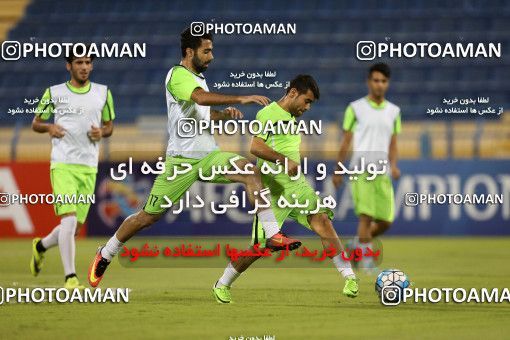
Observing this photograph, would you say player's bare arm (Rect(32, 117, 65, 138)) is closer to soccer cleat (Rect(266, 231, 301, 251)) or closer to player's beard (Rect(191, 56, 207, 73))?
player's beard (Rect(191, 56, 207, 73))

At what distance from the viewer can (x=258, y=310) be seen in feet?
29.2

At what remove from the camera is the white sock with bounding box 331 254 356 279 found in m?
9.30

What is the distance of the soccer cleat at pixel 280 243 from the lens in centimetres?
851

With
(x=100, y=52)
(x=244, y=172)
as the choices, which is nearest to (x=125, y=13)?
(x=100, y=52)

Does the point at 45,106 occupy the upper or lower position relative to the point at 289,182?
upper

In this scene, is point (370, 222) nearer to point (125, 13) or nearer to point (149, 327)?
point (149, 327)

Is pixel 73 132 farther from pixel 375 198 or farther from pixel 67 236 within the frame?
pixel 375 198

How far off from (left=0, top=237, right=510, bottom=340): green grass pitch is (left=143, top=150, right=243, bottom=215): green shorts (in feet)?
2.56

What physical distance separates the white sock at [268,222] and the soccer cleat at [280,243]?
0.16ft

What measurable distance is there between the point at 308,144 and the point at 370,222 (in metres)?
5.07

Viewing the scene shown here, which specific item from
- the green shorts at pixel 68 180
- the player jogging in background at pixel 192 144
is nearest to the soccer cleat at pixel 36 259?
the green shorts at pixel 68 180

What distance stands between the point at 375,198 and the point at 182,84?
13.5 ft

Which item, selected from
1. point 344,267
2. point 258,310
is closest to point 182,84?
point 258,310

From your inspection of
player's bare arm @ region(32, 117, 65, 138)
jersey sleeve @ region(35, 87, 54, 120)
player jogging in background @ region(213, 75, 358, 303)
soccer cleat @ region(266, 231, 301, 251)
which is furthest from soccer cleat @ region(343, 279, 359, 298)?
jersey sleeve @ region(35, 87, 54, 120)
